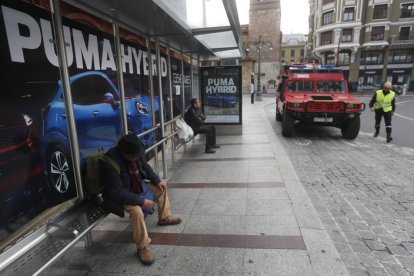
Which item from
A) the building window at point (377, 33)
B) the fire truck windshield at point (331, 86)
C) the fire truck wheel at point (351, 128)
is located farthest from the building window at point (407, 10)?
the fire truck wheel at point (351, 128)

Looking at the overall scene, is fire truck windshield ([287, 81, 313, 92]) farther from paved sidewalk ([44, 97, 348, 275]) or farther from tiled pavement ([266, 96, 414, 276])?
paved sidewalk ([44, 97, 348, 275])

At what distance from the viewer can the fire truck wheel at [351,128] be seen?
790cm

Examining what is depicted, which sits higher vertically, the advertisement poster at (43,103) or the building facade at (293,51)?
the building facade at (293,51)

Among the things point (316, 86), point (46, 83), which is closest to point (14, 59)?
point (46, 83)

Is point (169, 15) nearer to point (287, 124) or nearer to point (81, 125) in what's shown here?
point (81, 125)

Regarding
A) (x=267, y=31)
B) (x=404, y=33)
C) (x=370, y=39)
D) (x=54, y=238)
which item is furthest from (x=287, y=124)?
(x=404, y=33)

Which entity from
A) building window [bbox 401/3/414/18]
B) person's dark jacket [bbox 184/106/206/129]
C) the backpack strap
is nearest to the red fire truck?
person's dark jacket [bbox 184/106/206/129]

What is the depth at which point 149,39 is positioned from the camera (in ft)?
15.1

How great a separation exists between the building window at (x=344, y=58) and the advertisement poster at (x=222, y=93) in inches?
1455

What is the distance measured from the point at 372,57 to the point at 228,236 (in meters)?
43.4

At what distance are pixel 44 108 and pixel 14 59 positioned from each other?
18.3 inches

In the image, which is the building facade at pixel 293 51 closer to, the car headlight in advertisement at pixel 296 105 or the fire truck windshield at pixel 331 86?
the fire truck windshield at pixel 331 86

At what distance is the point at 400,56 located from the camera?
36.9m

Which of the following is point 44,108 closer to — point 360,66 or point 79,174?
point 79,174
